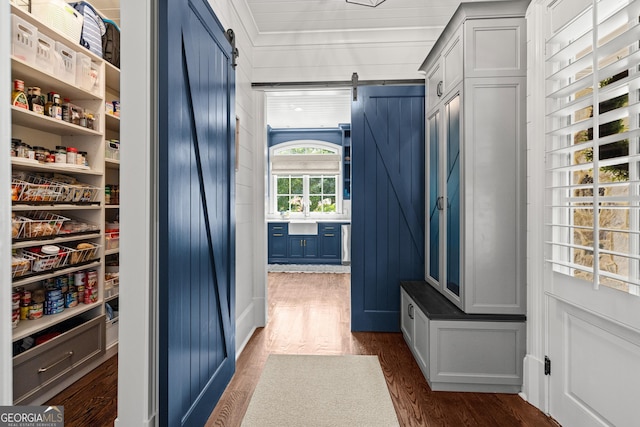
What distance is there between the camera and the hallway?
6.42 ft

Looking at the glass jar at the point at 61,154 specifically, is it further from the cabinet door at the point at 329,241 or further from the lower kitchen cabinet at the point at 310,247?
the cabinet door at the point at 329,241

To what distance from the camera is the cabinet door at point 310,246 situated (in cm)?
666

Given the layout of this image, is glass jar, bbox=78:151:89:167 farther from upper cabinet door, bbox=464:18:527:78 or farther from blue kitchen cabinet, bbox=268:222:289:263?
blue kitchen cabinet, bbox=268:222:289:263

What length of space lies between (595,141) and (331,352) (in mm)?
2239

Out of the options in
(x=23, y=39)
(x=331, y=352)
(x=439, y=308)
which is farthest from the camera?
(x=331, y=352)

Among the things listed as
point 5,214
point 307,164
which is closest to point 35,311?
point 5,214

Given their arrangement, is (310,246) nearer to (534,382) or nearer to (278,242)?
(278,242)

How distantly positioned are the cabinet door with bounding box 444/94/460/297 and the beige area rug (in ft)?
2.82

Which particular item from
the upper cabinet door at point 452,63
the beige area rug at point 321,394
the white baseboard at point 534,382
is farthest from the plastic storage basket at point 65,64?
the white baseboard at point 534,382

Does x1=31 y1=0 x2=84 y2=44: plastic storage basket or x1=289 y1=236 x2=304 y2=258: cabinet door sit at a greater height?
x1=31 y1=0 x2=84 y2=44: plastic storage basket

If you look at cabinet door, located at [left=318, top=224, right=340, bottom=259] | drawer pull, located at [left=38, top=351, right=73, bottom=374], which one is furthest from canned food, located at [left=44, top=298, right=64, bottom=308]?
cabinet door, located at [left=318, top=224, right=340, bottom=259]

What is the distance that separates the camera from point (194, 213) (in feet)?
5.95

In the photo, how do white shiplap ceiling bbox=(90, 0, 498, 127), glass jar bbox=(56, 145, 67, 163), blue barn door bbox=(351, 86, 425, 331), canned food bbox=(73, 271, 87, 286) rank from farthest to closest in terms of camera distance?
blue barn door bbox=(351, 86, 425, 331)
white shiplap ceiling bbox=(90, 0, 498, 127)
canned food bbox=(73, 271, 87, 286)
glass jar bbox=(56, 145, 67, 163)

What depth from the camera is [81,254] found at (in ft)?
8.35
